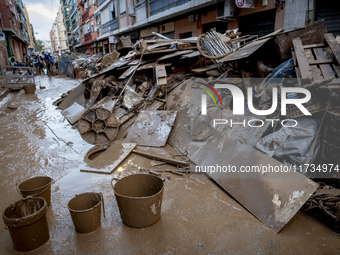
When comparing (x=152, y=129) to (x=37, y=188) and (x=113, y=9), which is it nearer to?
(x=37, y=188)

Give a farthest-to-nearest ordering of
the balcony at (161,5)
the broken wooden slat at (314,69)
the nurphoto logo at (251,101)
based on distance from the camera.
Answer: the balcony at (161,5)
the broken wooden slat at (314,69)
the nurphoto logo at (251,101)

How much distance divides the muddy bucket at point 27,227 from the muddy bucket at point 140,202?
826mm

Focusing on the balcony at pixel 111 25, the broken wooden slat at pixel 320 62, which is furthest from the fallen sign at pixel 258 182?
the balcony at pixel 111 25

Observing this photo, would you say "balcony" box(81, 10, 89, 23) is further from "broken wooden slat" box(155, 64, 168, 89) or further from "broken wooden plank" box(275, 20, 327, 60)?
"broken wooden plank" box(275, 20, 327, 60)

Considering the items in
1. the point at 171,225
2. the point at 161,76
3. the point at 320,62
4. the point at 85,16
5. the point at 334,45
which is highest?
the point at 85,16

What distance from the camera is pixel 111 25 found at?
23234 mm

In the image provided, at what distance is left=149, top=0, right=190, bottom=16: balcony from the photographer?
13188mm

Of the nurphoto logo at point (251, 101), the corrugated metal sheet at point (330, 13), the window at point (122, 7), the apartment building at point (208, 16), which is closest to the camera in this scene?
the nurphoto logo at point (251, 101)

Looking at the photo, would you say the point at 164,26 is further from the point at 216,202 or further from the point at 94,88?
the point at 216,202

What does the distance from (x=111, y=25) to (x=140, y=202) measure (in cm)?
2453

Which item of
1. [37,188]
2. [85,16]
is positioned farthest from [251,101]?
[85,16]

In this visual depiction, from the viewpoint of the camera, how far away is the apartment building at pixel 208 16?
7293mm

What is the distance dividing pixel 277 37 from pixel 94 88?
5.94 m

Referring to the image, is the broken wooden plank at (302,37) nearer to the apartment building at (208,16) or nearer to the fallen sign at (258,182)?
the fallen sign at (258,182)
